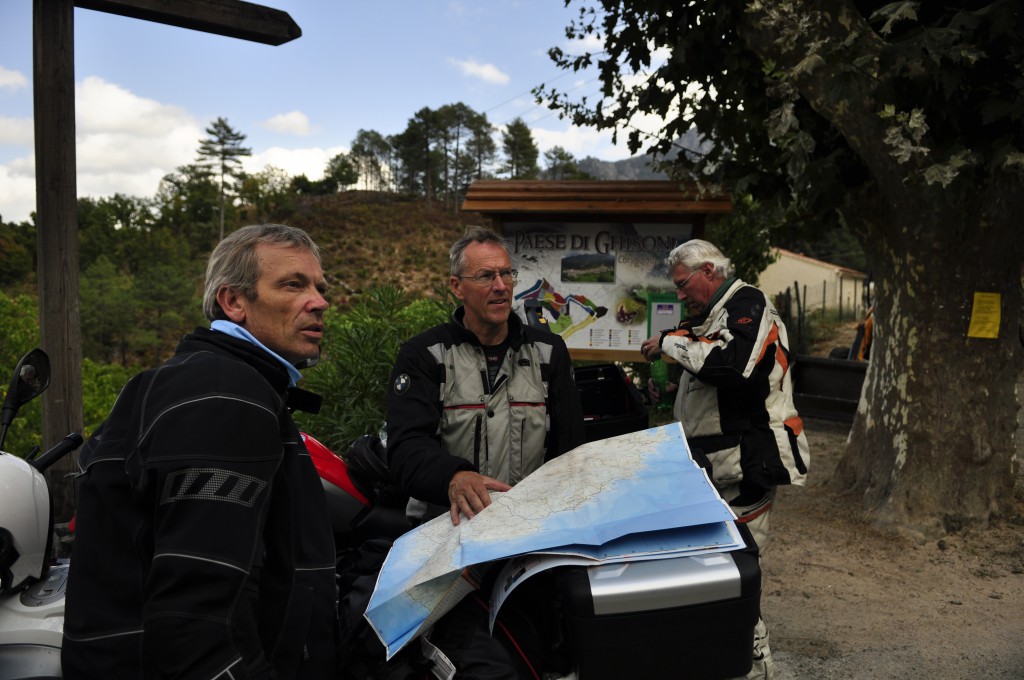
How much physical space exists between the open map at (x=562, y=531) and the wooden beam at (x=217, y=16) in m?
4.05

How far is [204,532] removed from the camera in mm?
1309

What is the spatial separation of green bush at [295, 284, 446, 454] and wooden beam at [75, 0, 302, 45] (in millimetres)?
2209

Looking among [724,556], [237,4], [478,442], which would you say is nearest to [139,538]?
[724,556]

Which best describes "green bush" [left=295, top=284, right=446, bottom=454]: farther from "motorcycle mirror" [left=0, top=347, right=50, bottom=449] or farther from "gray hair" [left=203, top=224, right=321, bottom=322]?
"gray hair" [left=203, top=224, right=321, bottom=322]

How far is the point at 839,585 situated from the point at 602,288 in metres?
2.95

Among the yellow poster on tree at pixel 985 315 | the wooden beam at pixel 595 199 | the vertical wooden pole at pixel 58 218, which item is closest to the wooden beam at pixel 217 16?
the vertical wooden pole at pixel 58 218

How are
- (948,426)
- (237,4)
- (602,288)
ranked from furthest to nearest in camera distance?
(602,288) → (948,426) → (237,4)

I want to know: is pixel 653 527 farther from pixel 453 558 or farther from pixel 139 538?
pixel 139 538

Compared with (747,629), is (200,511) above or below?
above

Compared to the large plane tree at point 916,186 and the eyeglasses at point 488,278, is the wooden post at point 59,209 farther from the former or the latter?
the large plane tree at point 916,186

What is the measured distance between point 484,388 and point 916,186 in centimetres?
459

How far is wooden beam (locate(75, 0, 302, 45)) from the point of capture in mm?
4547

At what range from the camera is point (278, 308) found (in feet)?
5.57

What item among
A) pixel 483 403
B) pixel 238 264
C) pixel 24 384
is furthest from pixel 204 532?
pixel 483 403
